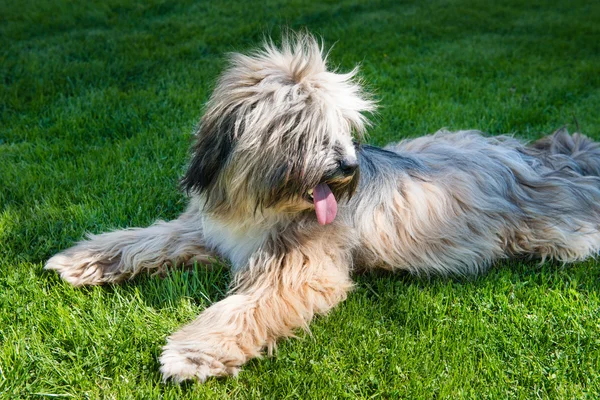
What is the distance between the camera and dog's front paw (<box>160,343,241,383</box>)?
8.70 feet

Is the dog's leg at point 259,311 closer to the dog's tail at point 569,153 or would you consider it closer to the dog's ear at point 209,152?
the dog's ear at point 209,152

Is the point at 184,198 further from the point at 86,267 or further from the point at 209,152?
the point at 209,152

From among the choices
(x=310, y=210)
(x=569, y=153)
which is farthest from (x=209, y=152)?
(x=569, y=153)

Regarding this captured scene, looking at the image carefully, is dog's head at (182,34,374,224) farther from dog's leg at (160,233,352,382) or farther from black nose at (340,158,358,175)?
dog's leg at (160,233,352,382)

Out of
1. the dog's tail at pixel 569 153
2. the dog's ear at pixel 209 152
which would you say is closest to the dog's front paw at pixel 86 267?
the dog's ear at pixel 209 152

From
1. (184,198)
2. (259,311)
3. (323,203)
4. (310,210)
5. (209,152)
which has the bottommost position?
(259,311)

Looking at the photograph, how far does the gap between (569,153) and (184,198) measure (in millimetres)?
2724

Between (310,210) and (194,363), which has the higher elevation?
(310,210)

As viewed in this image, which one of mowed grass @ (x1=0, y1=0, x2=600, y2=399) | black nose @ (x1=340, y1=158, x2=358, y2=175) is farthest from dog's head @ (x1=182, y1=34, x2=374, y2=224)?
mowed grass @ (x1=0, y1=0, x2=600, y2=399)

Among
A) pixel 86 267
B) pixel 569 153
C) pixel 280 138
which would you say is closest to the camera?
pixel 280 138

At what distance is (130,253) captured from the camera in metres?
3.43

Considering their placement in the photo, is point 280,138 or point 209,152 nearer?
point 280,138

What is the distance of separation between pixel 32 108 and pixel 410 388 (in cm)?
446

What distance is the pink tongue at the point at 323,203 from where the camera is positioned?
293 cm
